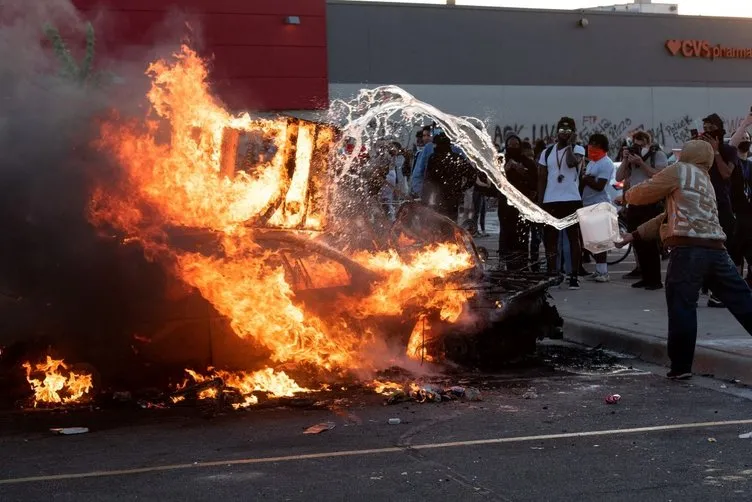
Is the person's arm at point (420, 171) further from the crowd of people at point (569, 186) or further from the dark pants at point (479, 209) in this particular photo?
the dark pants at point (479, 209)

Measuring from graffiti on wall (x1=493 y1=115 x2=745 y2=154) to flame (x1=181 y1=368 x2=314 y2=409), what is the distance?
25837 millimetres

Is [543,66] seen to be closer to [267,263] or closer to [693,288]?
[693,288]

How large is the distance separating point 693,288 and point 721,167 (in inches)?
120

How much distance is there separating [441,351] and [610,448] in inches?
88.8

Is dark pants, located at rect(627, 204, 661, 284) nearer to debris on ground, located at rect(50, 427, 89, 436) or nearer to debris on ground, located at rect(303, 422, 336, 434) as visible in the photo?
debris on ground, located at rect(303, 422, 336, 434)

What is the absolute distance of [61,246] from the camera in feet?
22.6

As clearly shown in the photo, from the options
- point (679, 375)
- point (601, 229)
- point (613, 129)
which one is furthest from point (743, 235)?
point (613, 129)

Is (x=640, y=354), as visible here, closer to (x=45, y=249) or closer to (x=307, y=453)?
(x=307, y=453)

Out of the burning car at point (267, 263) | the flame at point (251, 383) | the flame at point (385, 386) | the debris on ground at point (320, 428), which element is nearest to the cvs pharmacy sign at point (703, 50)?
the burning car at point (267, 263)

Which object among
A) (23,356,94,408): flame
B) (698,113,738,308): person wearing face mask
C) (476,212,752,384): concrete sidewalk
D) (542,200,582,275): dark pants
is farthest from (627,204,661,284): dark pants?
(23,356,94,408): flame

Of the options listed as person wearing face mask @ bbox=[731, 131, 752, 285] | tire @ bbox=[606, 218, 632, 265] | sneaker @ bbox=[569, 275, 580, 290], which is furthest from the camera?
tire @ bbox=[606, 218, 632, 265]

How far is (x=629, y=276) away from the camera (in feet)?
45.8

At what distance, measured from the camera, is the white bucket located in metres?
8.34

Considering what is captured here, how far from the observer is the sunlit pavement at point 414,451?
5.07m
